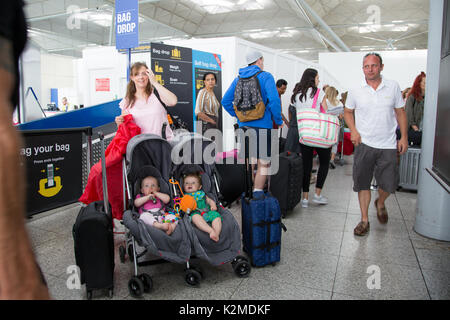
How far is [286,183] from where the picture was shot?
416 cm

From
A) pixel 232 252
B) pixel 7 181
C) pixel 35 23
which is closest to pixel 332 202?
pixel 232 252

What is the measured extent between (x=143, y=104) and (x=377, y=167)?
8.13 ft

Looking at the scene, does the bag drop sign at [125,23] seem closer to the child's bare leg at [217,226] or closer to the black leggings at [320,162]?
the black leggings at [320,162]

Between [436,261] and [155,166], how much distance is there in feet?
8.39

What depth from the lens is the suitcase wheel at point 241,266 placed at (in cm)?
271

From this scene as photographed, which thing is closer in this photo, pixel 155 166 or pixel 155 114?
pixel 155 166

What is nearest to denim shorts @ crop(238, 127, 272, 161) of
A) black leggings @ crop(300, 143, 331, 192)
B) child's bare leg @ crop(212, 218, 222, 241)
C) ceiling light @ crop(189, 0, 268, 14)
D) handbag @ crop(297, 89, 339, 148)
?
handbag @ crop(297, 89, 339, 148)

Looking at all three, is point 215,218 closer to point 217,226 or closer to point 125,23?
point 217,226

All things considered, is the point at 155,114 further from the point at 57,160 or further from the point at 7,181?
the point at 7,181

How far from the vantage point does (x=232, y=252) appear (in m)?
2.68

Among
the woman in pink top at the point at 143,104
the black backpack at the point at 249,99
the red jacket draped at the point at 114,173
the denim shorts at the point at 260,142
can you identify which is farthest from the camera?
the denim shorts at the point at 260,142

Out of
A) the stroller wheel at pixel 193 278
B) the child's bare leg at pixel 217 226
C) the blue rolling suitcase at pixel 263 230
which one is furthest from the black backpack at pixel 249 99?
the stroller wheel at pixel 193 278

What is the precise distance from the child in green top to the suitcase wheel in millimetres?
258

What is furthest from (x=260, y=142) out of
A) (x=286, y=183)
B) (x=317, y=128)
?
(x=317, y=128)
